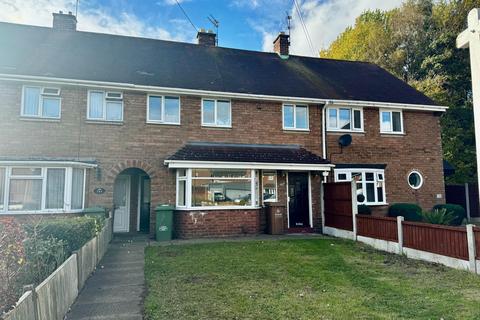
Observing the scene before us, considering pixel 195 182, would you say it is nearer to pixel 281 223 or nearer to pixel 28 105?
pixel 281 223

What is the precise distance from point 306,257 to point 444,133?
22.2m

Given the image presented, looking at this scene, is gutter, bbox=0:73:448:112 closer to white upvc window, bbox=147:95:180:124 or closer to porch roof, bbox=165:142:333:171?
white upvc window, bbox=147:95:180:124

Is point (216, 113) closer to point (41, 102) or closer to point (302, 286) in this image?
point (41, 102)

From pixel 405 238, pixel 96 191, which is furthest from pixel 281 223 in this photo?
pixel 96 191

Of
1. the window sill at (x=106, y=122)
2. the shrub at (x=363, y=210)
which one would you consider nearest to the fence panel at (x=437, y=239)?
the shrub at (x=363, y=210)

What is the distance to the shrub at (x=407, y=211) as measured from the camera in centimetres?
1464

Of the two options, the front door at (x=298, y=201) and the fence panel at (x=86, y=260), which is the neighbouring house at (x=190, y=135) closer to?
the front door at (x=298, y=201)

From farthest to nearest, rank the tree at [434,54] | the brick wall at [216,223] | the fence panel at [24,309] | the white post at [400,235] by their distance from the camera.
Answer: the tree at [434,54], the brick wall at [216,223], the white post at [400,235], the fence panel at [24,309]

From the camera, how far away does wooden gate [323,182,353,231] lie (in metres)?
12.6

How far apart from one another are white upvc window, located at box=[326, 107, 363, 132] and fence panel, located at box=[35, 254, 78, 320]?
12549 mm

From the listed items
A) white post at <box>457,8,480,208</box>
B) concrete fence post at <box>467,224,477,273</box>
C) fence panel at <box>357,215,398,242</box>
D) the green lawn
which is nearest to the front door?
fence panel at <box>357,215,398,242</box>

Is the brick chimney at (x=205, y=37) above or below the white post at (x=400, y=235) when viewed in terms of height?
above

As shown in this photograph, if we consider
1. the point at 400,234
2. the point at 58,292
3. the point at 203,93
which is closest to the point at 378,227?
the point at 400,234

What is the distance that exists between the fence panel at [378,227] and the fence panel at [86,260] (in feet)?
→ 26.3
